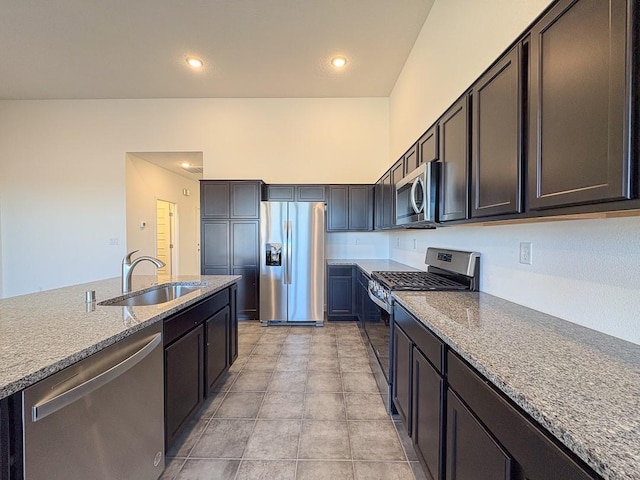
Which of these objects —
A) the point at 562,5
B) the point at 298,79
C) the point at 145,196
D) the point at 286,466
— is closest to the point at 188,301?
the point at 286,466

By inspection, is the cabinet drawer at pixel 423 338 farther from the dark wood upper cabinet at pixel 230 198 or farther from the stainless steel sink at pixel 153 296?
the dark wood upper cabinet at pixel 230 198

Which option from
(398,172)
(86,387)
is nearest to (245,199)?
(398,172)

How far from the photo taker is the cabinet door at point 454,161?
1.63m

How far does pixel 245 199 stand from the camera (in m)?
4.44

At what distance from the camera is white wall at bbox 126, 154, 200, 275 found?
5.20 meters

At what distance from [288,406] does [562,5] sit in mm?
2581

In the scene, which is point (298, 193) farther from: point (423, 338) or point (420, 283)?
point (423, 338)

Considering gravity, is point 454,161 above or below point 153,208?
below

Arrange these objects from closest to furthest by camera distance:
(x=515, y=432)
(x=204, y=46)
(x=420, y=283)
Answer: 1. (x=515, y=432)
2. (x=420, y=283)
3. (x=204, y=46)

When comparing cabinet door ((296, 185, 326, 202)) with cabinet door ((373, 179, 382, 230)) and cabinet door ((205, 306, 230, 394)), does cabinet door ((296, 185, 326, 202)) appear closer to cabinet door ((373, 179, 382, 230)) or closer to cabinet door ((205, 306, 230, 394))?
cabinet door ((373, 179, 382, 230))

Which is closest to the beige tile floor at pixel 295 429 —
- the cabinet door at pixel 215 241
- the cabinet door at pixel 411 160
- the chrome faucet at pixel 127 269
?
the chrome faucet at pixel 127 269

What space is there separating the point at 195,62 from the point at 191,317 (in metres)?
3.60

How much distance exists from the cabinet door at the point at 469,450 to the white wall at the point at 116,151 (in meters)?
4.21

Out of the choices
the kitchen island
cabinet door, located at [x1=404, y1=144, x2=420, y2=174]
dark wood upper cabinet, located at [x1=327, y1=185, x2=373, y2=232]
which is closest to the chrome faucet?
the kitchen island
